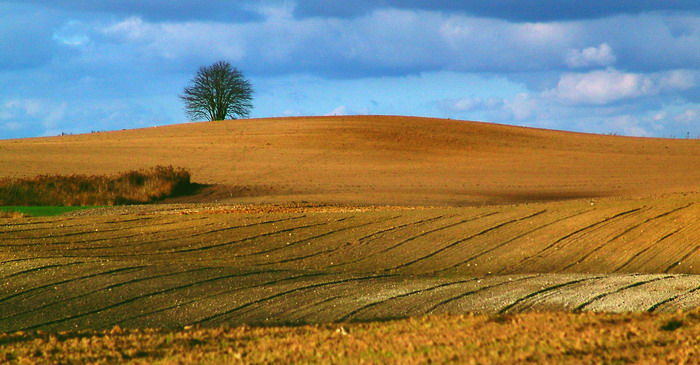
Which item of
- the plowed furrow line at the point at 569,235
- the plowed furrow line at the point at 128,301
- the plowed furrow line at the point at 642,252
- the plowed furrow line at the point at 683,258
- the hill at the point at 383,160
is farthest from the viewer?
the hill at the point at 383,160

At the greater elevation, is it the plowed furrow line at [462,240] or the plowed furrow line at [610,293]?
the plowed furrow line at [462,240]

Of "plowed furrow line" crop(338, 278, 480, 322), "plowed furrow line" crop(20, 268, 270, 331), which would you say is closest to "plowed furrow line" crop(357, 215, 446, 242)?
"plowed furrow line" crop(338, 278, 480, 322)

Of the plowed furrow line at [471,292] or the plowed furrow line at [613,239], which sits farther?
Answer: the plowed furrow line at [613,239]

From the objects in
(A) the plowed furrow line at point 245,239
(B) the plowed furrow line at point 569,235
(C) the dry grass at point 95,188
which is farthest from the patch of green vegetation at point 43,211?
(B) the plowed furrow line at point 569,235

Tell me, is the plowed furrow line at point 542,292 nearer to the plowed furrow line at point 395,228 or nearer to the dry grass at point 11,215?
the plowed furrow line at point 395,228

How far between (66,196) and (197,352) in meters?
19.7

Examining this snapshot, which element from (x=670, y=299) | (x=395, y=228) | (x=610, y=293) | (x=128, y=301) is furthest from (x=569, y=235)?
(x=128, y=301)

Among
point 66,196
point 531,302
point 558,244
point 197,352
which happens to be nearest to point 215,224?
point 558,244

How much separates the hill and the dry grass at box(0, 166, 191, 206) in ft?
5.31

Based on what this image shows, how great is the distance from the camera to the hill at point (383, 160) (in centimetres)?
2681

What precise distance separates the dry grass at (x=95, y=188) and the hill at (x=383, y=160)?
162 cm

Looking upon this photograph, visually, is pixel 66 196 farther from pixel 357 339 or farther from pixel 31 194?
pixel 357 339

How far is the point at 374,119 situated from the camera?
4984 cm

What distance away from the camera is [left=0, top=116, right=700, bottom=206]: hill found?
26.8 meters
